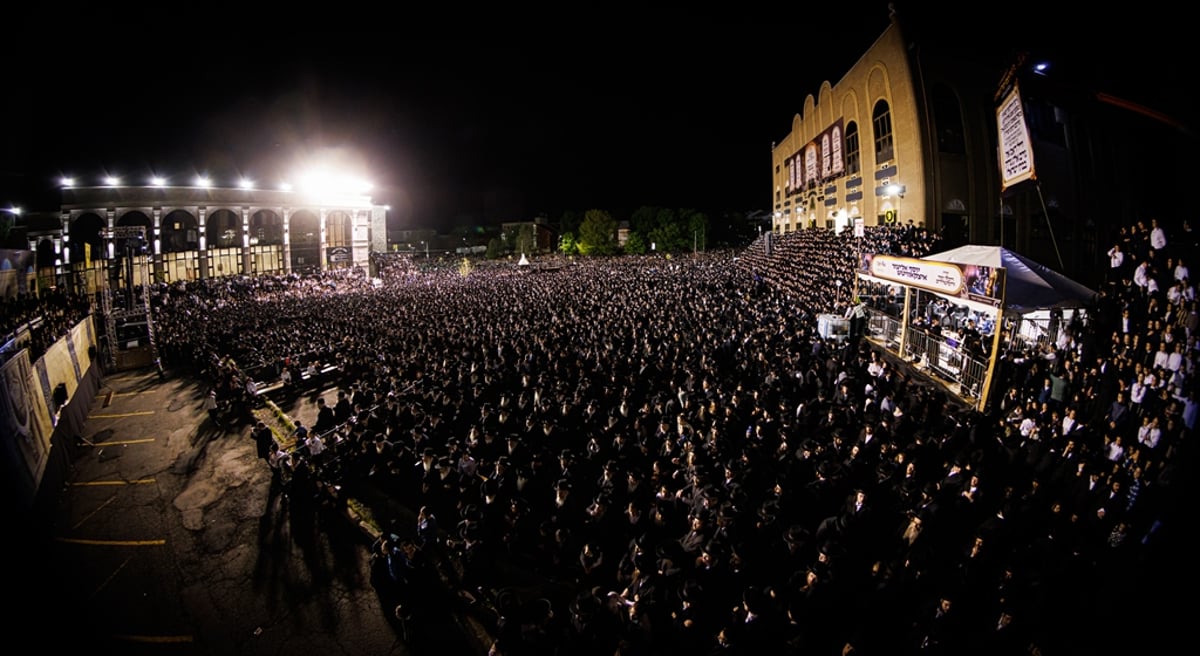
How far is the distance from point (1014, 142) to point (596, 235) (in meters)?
71.4

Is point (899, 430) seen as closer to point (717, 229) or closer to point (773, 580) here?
point (773, 580)

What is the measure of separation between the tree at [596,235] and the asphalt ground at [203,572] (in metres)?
70.6

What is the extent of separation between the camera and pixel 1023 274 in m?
9.39

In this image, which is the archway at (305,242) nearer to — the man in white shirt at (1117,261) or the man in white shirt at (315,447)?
the man in white shirt at (315,447)

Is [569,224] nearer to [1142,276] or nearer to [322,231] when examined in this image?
[322,231]

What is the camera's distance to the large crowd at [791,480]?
14.7 ft

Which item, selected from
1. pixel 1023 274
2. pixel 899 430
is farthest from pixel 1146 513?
pixel 1023 274

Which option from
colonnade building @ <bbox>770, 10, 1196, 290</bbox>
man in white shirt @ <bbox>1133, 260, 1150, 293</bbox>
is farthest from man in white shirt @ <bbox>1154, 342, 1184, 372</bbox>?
colonnade building @ <bbox>770, 10, 1196, 290</bbox>

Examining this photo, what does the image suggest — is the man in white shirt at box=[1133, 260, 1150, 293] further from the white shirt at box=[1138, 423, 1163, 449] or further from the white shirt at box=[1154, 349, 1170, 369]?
the white shirt at box=[1138, 423, 1163, 449]

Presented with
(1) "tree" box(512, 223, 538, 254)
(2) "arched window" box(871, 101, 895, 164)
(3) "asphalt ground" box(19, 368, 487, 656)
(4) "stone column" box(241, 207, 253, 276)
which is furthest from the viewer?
(1) "tree" box(512, 223, 538, 254)

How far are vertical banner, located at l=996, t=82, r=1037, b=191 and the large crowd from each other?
124 inches

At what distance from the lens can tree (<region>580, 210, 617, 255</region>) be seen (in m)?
78.9

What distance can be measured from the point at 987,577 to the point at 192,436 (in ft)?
52.6

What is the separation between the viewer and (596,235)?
7881 centimetres
